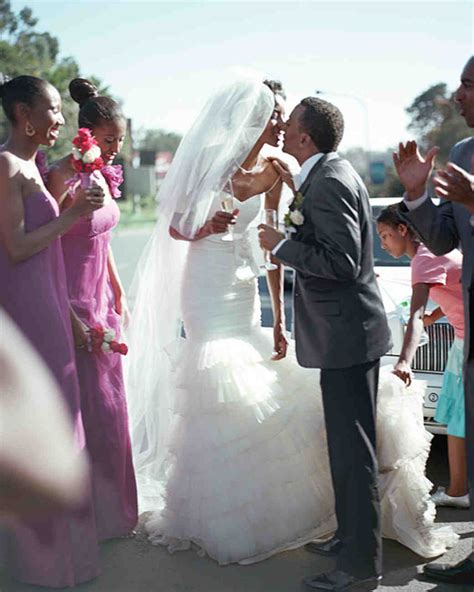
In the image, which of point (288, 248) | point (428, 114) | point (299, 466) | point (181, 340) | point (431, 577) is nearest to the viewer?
point (288, 248)

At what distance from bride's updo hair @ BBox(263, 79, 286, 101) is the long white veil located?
0.08 meters

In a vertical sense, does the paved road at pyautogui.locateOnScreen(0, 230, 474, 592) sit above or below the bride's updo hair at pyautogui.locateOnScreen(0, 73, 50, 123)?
below

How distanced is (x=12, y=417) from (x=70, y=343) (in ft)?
A: 1.39

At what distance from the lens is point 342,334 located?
359 cm

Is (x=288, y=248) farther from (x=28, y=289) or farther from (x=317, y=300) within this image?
(x=28, y=289)

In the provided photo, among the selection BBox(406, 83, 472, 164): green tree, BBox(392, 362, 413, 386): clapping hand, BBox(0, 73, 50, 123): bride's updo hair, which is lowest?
BBox(406, 83, 472, 164): green tree

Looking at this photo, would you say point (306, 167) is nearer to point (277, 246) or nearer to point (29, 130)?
point (277, 246)

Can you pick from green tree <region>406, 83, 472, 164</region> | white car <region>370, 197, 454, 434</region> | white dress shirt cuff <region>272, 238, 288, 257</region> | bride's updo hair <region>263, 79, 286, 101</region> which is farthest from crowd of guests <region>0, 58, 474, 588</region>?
green tree <region>406, 83, 472, 164</region>

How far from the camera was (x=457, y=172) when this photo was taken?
321 cm

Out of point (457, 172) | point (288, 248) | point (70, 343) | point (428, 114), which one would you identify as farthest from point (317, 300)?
point (428, 114)

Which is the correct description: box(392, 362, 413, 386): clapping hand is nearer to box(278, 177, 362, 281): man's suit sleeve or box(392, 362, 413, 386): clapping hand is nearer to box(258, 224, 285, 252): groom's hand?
box(278, 177, 362, 281): man's suit sleeve

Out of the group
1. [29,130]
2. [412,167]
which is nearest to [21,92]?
[29,130]

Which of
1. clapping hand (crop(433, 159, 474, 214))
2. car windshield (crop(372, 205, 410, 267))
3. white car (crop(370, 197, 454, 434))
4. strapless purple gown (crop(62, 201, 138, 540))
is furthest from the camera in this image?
car windshield (crop(372, 205, 410, 267))

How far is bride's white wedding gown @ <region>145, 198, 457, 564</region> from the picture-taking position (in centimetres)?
401
